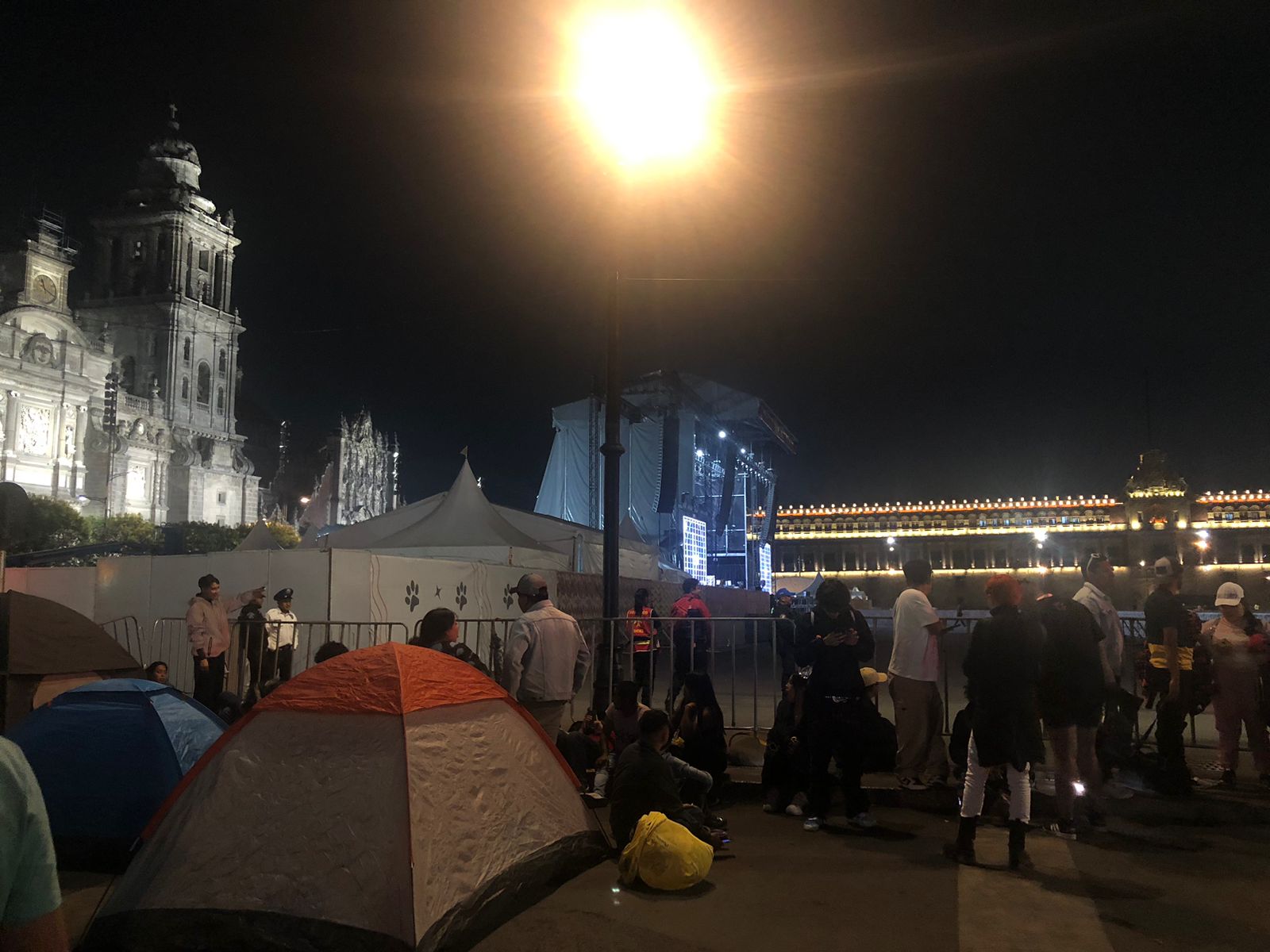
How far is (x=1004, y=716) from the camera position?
517 cm

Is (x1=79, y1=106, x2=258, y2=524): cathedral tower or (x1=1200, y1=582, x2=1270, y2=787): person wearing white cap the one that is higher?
(x1=79, y1=106, x2=258, y2=524): cathedral tower

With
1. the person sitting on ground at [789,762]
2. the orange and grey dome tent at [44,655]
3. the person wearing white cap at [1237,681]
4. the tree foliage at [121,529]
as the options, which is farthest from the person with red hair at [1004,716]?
the tree foliage at [121,529]

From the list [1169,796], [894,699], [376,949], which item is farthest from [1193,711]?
[376,949]

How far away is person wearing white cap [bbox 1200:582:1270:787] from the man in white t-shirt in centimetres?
239

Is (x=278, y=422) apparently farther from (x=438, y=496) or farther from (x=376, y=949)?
(x=376, y=949)

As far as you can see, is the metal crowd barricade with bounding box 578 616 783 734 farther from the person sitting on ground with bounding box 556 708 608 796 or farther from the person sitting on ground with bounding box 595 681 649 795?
the person sitting on ground with bounding box 595 681 649 795

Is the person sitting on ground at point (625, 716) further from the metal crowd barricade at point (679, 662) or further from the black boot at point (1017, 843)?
the black boot at point (1017, 843)

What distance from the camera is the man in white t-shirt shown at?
6.68 metres

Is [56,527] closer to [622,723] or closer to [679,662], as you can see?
[679,662]

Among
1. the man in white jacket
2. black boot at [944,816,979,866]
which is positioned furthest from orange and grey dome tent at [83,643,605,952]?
the man in white jacket

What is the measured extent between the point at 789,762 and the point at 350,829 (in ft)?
12.0

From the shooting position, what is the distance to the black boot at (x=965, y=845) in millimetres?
5266

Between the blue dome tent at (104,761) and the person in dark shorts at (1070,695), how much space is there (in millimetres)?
5851

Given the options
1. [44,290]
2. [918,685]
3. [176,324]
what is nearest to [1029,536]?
[918,685]
